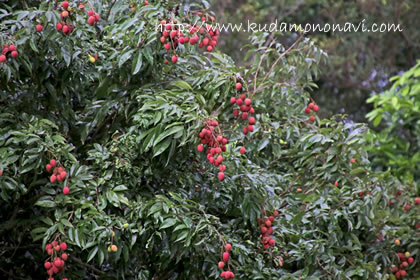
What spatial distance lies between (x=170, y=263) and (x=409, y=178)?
292 cm

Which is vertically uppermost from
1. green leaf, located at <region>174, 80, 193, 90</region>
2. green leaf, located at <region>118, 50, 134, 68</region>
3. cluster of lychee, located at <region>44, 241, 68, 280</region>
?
green leaf, located at <region>118, 50, 134, 68</region>

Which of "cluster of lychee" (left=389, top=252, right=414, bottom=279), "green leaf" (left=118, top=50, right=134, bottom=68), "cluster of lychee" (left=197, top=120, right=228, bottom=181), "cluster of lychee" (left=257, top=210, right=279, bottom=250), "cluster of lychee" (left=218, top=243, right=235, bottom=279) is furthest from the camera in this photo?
"cluster of lychee" (left=389, top=252, right=414, bottom=279)

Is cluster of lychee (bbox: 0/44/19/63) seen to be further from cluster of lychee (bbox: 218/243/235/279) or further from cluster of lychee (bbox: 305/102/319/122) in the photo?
cluster of lychee (bbox: 305/102/319/122)

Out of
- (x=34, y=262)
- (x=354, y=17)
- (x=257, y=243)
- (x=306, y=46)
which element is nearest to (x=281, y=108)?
(x=306, y=46)

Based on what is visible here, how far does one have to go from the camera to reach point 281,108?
348 centimetres

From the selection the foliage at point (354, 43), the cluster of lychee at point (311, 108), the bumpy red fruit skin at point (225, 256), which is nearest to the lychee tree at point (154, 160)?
the bumpy red fruit skin at point (225, 256)

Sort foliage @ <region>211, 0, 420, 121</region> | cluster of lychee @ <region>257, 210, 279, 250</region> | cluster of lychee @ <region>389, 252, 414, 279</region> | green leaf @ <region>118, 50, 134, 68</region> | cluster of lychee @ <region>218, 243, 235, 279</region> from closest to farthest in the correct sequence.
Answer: cluster of lychee @ <region>218, 243, 235, 279</region> → green leaf @ <region>118, 50, 134, 68</region> → cluster of lychee @ <region>257, 210, 279, 250</region> → cluster of lychee @ <region>389, 252, 414, 279</region> → foliage @ <region>211, 0, 420, 121</region>

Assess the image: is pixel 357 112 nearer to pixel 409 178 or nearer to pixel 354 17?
pixel 354 17

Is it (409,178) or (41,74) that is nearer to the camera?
(41,74)

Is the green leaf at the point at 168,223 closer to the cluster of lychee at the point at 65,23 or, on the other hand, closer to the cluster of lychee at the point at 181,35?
the cluster of lychee at the point at 181,35

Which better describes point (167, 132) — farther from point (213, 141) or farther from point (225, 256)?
point (225, 256)

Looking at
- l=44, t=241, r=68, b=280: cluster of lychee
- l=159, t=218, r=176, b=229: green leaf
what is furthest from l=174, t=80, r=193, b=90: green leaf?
l=44, t=241, r=68, b=280: cluster of lychee

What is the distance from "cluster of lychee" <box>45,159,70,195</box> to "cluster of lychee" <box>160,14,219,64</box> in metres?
0.67

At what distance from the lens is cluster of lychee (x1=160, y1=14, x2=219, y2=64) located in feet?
8.31
